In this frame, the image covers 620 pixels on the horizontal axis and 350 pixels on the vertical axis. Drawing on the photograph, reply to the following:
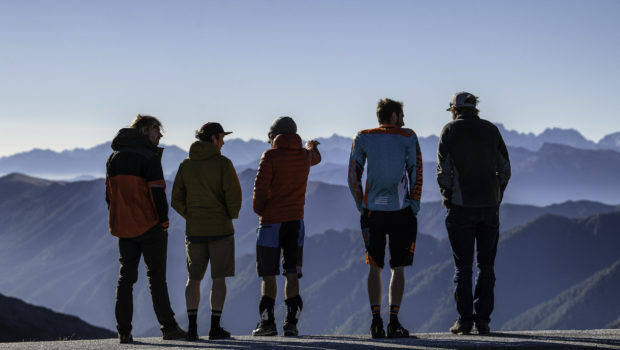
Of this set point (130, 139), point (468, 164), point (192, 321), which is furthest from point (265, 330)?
point (468, 164)

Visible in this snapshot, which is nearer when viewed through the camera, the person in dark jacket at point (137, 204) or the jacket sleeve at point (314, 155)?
the person in dark jacket at point (137, 204)

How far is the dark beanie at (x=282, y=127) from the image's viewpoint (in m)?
8.76

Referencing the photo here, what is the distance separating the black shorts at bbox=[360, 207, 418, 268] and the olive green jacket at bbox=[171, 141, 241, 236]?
1610 millimetres

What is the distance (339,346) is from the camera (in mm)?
7039

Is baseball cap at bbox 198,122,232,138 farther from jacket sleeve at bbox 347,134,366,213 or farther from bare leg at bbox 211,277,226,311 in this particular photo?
bare leg at bbox 211,277,226,311

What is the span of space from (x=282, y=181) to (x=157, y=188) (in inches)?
60.1

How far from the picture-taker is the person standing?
7.96m

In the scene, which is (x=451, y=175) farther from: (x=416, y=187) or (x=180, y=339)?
(x=180, y=339)

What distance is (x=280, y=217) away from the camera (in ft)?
28.3

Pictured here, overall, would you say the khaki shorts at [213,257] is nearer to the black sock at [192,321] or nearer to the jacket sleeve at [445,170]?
the black sock at [192,321]

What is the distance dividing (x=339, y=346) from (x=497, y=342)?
1.62 meters

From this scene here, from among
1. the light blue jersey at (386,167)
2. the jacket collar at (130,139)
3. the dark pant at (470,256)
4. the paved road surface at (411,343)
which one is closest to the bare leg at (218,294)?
the paved road surface at (411,343)

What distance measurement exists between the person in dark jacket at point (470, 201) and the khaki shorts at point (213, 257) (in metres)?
2.62

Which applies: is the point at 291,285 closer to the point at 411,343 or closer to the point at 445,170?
the point at 411,343
